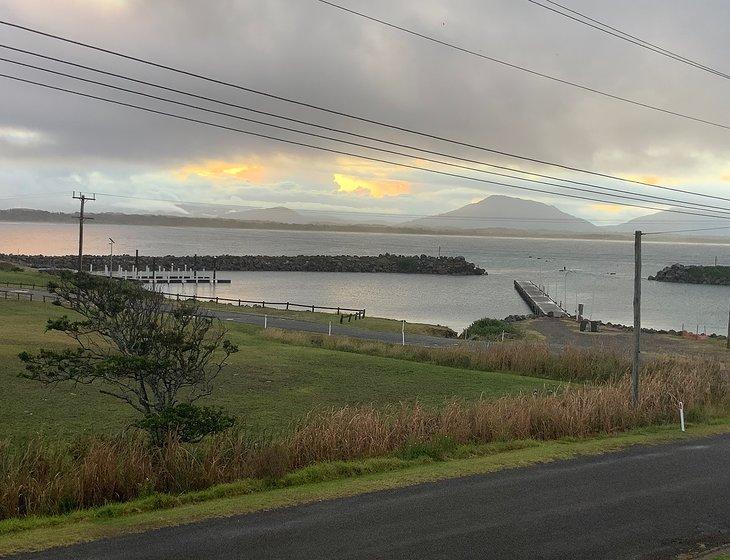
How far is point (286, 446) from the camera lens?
37.2 ft

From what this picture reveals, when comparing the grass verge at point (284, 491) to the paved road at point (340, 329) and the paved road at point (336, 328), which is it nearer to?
the paved road at point (336, 328)

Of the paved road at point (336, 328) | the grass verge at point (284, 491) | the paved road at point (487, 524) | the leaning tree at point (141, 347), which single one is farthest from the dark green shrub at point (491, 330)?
the leaning tree at point (141, 347)

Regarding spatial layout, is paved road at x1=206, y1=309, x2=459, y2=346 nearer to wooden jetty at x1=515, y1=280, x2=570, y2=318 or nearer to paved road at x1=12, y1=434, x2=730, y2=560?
paved road at x1=12, y1=434, x2=730, y2=560

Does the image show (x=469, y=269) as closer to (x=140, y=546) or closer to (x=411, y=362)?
(x=411, y=362)

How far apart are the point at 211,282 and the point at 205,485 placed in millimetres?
83799

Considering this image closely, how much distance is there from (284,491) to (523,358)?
17.6m

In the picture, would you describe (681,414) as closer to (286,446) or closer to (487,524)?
(487,524)

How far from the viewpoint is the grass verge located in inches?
327

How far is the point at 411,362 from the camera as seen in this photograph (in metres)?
26.8

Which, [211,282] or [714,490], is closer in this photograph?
[714,490]

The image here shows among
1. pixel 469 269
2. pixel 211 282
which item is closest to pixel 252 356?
pixel 211 282

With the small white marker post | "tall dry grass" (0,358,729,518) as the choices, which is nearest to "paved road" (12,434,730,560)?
"tall dry grass" (0,358,729,518)

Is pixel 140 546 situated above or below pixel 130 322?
below

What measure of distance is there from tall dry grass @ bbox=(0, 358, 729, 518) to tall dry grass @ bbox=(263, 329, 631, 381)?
6.70m
